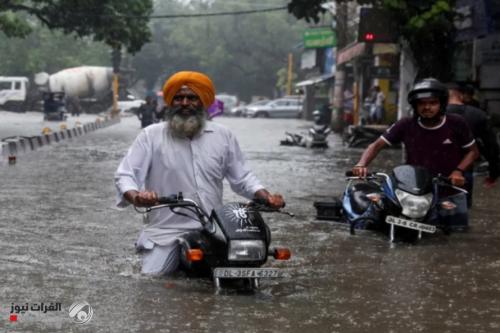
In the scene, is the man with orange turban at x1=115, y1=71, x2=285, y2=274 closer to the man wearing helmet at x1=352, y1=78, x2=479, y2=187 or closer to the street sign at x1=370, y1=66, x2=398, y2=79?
the man wearing helmet at x1=352, y1=78, x2=479, y2=187

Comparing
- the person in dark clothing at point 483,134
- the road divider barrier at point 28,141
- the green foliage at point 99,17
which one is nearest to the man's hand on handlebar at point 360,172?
the person in dark clothing at point 483,134

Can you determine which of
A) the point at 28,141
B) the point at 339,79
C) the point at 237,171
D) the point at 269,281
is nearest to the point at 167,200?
the point at 237,171

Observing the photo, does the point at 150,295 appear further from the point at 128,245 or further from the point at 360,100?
the point at 360,100

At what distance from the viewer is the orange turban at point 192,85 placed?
6922mm

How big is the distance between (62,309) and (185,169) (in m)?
1.29

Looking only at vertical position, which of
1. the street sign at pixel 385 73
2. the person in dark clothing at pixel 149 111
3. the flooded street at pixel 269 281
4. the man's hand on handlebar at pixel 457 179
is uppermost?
the man's hand on handlebar at pixel 457 179

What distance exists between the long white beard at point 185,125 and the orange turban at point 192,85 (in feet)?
0.37

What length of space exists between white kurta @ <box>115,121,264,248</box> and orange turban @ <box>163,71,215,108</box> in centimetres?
20

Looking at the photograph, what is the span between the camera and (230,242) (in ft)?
21.5

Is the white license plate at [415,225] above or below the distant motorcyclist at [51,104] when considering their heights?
above

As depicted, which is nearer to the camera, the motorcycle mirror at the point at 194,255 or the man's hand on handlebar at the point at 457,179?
the motorcycle mirror at the point at 194,255

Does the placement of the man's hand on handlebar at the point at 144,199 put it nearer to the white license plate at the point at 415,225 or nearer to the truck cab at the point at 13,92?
the white license plate at the point at 415,225

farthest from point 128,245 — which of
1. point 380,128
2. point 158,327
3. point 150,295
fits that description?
point 380,128

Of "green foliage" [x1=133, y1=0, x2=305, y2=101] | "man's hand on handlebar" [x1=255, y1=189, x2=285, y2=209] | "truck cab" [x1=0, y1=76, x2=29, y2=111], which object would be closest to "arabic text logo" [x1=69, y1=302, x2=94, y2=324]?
"man's hand on handlebar" [x1=255, y1=189, x2=285, y2=209]
